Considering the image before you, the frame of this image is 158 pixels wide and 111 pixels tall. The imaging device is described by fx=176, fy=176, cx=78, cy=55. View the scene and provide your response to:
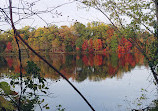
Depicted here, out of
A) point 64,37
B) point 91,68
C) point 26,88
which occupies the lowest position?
point 91,68

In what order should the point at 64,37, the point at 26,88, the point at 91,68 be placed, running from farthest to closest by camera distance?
1. the point at 91,68
2. the point at 64,37
3. the point at 26,88

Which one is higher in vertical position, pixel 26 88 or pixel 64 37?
pixel 64 37

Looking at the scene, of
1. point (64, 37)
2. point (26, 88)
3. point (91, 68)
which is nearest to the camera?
point (26, 88)

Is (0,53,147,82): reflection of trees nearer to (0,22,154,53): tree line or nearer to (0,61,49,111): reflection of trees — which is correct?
(0,22,154,53): tree line

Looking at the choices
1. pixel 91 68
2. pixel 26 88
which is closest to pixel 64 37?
pixel 26 88

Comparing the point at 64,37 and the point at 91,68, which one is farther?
the point at 91,68

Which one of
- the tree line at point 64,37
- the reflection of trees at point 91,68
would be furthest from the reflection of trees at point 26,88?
the reflection of trees at point 91,68

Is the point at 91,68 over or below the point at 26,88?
below

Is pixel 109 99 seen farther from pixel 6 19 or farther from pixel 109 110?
pixel 6 19

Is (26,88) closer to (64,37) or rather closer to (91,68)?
(64,37)

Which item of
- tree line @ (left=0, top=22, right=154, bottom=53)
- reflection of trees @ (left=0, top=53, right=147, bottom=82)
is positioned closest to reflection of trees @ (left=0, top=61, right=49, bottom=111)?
tree line @ (left=0, top=22, right=154, bottom=53)

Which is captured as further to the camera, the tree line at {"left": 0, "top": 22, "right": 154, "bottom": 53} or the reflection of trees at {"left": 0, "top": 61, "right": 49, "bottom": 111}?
the tree line at {"left": 0, "top": 22, "right": 154, "bottom": 53}

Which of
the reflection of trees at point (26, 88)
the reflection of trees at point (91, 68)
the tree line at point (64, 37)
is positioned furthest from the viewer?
the reflection of trees at point (91, 68)

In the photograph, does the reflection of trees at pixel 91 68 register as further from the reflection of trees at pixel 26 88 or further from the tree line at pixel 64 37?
the reflection of trees at pixel 26 88
